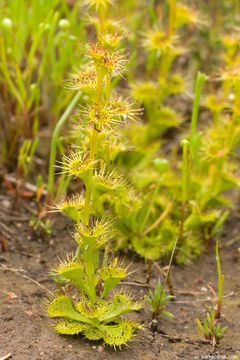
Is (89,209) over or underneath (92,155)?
underneath

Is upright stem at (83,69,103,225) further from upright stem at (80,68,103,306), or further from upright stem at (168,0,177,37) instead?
upright stem at (168,0,177,37)

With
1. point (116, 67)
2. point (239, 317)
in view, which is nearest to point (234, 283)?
point (239, 317)

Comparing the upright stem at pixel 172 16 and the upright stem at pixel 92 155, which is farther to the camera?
the upright stem at pixel 172 16

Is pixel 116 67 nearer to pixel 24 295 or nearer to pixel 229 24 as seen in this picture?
pixel 24 295

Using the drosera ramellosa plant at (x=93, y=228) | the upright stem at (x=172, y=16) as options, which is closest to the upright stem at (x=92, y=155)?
the drosera ramellosa plant at (x=93, y=228)

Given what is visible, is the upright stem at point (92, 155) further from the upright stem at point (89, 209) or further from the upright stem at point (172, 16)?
the upright stem at point (172, 16)

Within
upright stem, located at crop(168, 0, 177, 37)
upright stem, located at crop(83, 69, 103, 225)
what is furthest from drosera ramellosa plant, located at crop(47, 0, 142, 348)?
upright stem, located at crop(168, 0, 177, 37)

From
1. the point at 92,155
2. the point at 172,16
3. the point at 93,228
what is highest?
the point at 172,16

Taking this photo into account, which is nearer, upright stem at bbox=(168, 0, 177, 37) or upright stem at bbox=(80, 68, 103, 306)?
upright stem at bbox=(80, 68, 103, 306)

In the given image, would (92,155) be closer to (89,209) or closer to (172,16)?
(89,209)

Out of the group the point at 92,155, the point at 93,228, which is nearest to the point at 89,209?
the point at 93,228

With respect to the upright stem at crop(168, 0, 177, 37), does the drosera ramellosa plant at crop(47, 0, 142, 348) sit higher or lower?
lower
